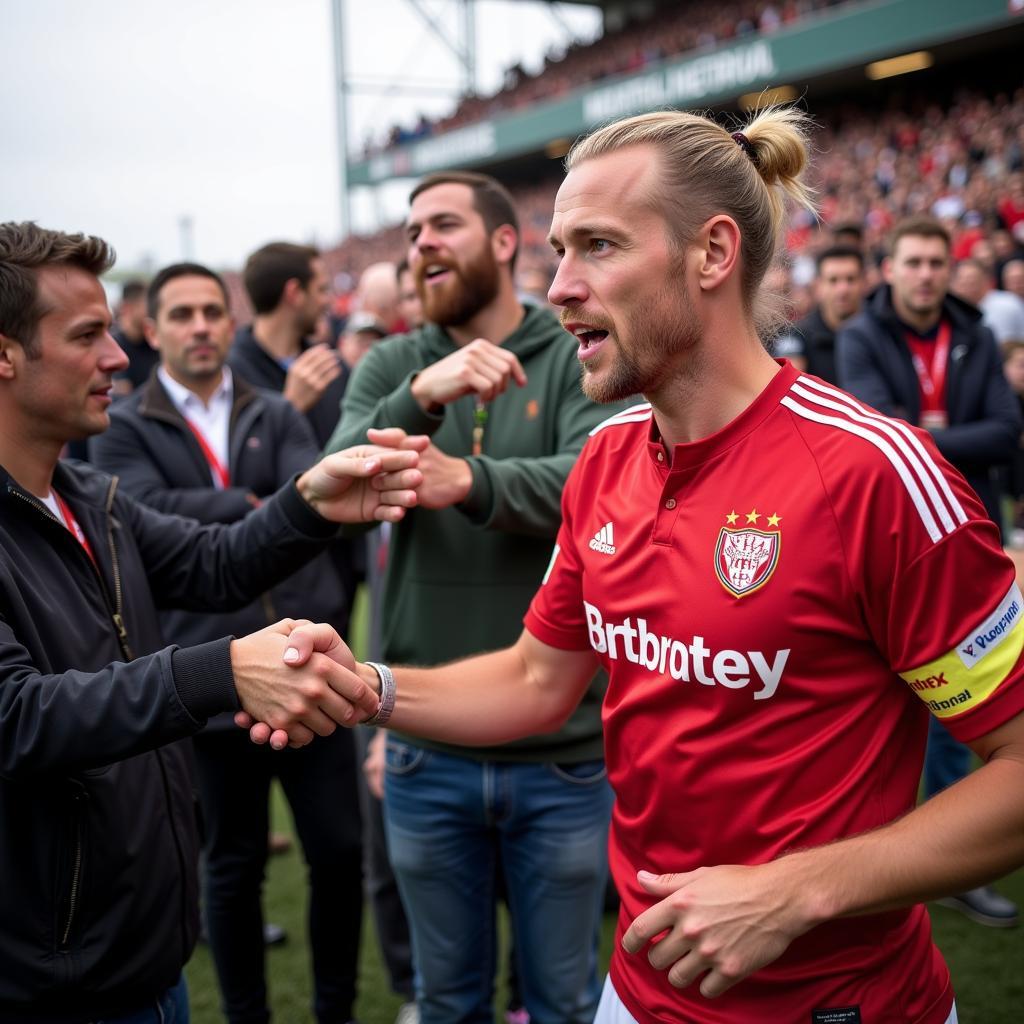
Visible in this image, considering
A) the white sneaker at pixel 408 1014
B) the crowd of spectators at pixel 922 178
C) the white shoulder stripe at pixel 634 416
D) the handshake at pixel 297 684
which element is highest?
the crowd of spectators at pixel 922 178

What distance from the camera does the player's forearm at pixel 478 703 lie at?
2.14 m

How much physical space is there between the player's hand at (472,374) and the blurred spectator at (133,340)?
461 cm

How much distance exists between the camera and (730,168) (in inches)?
69.6

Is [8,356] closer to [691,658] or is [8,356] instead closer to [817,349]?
[691,658]

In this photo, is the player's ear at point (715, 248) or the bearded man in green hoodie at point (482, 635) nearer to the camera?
the player's ear at point (715, 248)

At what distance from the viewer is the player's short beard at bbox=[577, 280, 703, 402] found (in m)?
1.74

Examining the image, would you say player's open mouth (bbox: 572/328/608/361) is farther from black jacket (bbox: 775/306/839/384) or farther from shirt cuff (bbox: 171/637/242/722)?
black jacket (bbox: 775/306/839/384)

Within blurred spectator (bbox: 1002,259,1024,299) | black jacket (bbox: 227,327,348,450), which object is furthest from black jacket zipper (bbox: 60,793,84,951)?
blurred spectator (bbox: 1002,259,1024,299)

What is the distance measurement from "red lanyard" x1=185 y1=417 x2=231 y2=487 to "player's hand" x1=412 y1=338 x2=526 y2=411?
141 cm

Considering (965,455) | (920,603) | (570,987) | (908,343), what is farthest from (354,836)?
(908,343)

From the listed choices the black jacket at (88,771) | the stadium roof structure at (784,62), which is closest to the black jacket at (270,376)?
the black jacket at (88,771)

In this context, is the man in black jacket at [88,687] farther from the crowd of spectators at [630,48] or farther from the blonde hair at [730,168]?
the crowd of spectators at [630,48]

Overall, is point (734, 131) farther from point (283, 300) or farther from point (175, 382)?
point (283, 300)

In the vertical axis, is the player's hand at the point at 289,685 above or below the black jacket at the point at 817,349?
below
